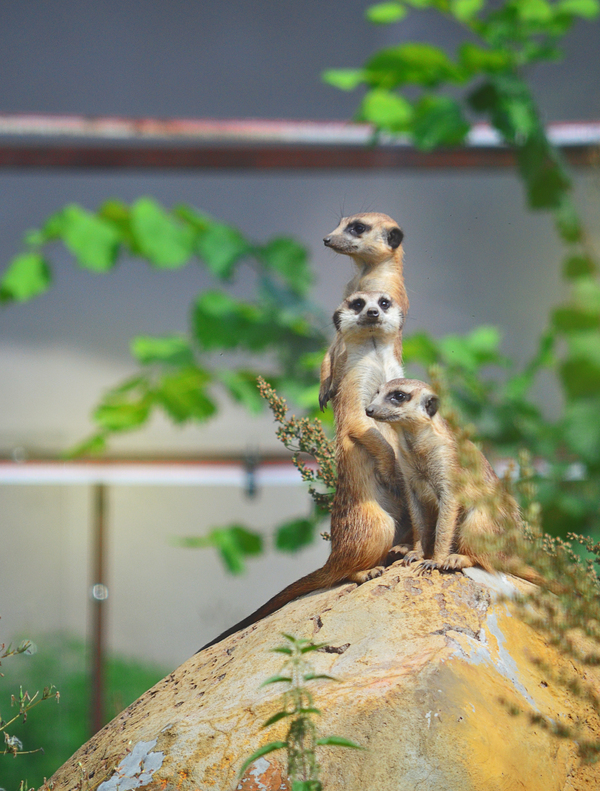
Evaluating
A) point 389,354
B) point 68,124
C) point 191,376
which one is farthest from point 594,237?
point 68,124

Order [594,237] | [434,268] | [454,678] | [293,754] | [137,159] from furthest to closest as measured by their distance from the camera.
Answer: [594,237], [137,159], [434,268], [454,678], [293,754]

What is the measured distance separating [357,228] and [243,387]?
32cm

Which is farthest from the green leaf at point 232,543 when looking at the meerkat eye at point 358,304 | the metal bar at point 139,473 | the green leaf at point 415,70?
the green leaf at point 415,70

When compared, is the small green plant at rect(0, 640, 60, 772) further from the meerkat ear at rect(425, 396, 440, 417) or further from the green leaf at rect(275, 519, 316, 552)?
the meerkat ear at rect(425, 396, 440, 417)

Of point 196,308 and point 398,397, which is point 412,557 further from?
point 196,308

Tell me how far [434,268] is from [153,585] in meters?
0.70

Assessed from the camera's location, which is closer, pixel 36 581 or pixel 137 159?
pixel 36 581

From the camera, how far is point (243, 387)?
1229 millimetres

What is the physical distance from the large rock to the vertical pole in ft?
0.14

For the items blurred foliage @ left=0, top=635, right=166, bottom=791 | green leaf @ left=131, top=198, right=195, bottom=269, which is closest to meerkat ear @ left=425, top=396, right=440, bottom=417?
blurred foliage @ left=0, top=635, right=166, bottom=791

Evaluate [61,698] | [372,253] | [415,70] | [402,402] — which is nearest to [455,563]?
[402,402]

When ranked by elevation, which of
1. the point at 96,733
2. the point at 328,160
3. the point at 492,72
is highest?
the point at 492,72

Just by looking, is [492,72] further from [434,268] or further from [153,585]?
[153,585]

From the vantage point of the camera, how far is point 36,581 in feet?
3.91
